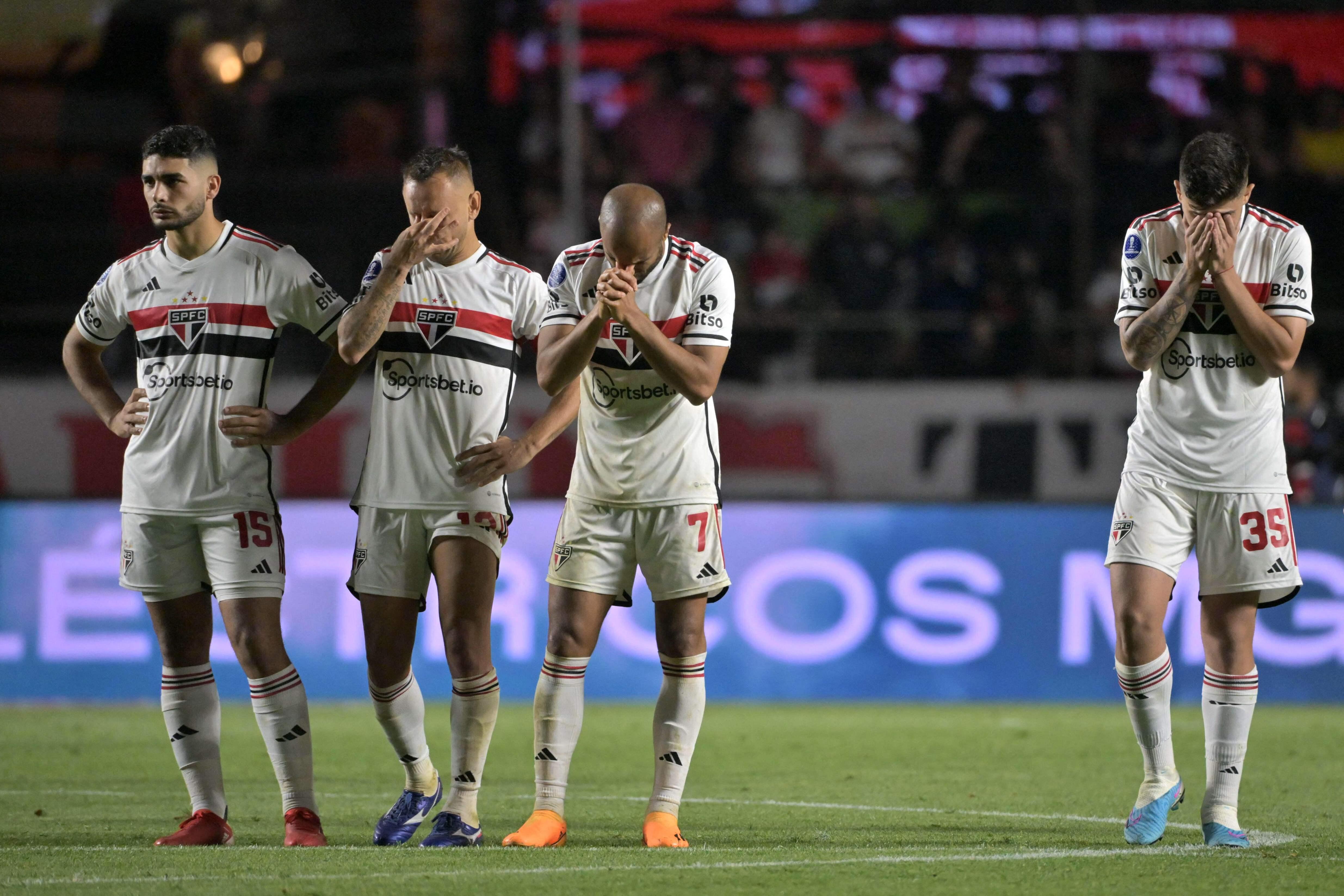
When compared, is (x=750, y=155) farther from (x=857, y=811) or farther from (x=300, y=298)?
(x=300, y=298)

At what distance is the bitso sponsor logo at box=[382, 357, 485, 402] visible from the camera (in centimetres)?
566

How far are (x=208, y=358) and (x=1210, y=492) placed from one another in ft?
10.7

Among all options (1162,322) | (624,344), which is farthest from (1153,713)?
(624,344)

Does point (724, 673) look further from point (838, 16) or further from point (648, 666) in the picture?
point (838, 16)

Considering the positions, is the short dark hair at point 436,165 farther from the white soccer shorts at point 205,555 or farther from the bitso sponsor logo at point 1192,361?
the bitso sponsor logo at point 1192,361

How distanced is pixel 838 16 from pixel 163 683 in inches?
502

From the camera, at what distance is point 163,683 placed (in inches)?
227

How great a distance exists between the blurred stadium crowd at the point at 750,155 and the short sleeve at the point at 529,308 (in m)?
7.69

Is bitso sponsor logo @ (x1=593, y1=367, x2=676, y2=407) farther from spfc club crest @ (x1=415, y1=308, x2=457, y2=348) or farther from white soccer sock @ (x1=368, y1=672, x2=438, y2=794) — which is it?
white soccer sock @ (x1=368, y1=672, x2=438, y2=794)

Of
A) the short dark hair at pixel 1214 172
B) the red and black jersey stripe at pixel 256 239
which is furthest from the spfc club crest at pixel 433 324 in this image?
the short dark hair at pixel 1214 172

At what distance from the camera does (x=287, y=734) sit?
5.58m

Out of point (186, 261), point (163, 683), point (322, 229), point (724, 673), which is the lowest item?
point (724, 673)

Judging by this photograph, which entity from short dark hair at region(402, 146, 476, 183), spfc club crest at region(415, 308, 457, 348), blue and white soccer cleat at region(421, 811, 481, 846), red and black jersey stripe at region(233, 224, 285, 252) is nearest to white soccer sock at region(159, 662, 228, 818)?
blue and white soccer cleat at region(421, 811, 481, 846)

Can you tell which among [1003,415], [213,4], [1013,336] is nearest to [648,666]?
[1003,415]
